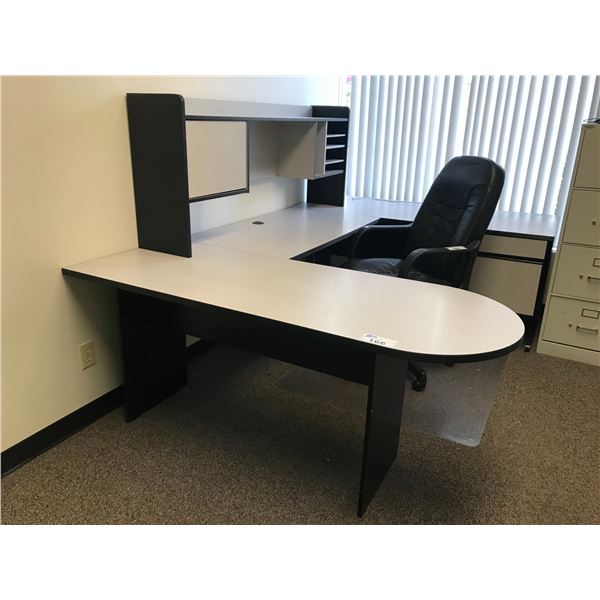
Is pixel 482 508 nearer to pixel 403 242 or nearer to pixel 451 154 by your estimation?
pixel 403 242

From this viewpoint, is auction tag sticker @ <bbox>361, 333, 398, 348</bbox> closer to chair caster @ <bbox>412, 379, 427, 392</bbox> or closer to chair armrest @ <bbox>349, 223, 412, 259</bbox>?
chair caster @ <bbox>412, 379, 427, 392</bbox>

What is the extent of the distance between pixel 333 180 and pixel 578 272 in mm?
1655

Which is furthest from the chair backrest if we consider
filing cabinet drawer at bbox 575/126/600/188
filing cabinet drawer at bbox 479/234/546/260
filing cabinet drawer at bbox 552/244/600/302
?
filing cabinet drawer at bbox 552/244/600/302

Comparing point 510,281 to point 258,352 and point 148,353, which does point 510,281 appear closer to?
point 258,352

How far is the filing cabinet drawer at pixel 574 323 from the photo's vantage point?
2.85 metres

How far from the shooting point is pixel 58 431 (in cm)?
212

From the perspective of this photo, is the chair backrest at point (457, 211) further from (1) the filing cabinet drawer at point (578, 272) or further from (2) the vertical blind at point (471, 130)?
(2) the vertical blind at point (471, 130)

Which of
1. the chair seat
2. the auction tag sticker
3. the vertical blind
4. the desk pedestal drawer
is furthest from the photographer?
the vertical blind

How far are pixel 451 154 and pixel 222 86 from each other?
180 cm

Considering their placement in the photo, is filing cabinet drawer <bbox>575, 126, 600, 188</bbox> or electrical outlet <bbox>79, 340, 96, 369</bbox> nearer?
electrical outlet <bbox>79, 340, 96, 369</bbox>

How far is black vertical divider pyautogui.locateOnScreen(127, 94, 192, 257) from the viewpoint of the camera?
77.3 inches

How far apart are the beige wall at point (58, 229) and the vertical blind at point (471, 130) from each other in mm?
1877

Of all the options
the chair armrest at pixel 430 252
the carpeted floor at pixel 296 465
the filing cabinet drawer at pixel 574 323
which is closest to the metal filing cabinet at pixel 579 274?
the filing cabinet drawer at pixel 574 323

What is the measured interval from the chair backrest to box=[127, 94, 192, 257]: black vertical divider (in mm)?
1402
